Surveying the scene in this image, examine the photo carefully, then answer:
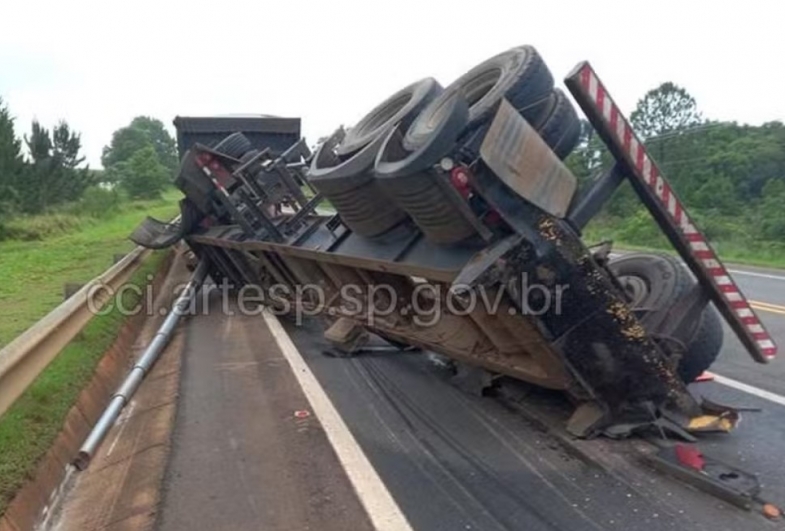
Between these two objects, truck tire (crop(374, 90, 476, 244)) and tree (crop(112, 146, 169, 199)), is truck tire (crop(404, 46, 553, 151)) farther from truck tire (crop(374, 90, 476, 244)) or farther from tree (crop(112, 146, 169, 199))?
tree (crop(112, 146, 169, 199))

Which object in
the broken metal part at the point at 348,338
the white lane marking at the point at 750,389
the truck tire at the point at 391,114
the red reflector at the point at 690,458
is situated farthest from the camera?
the broken metal part at the point at 348,338

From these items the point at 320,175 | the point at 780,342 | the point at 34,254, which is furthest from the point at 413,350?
the point at 34,254

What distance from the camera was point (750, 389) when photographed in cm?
596

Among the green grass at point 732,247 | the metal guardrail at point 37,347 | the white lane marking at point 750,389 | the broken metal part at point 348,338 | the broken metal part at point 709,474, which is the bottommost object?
the green grass at point 732,247

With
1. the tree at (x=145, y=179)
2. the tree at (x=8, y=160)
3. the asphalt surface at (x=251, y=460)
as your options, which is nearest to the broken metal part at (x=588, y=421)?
the asphalt surface at (x=251, y=460)

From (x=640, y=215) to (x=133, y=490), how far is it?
27488 mm

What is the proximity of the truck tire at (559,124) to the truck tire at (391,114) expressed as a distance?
948mm

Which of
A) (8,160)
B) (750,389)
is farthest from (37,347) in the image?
(8,160)

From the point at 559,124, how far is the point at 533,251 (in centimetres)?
91

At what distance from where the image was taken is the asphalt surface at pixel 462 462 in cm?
365

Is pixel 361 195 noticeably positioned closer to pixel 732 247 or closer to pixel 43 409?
pixel 43 409

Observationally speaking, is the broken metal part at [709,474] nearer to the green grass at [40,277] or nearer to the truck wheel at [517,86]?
the truck wheel at [517,86]

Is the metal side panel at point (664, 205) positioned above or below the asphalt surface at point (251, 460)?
above

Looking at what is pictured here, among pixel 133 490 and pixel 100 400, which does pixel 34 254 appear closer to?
pixel 100 400
